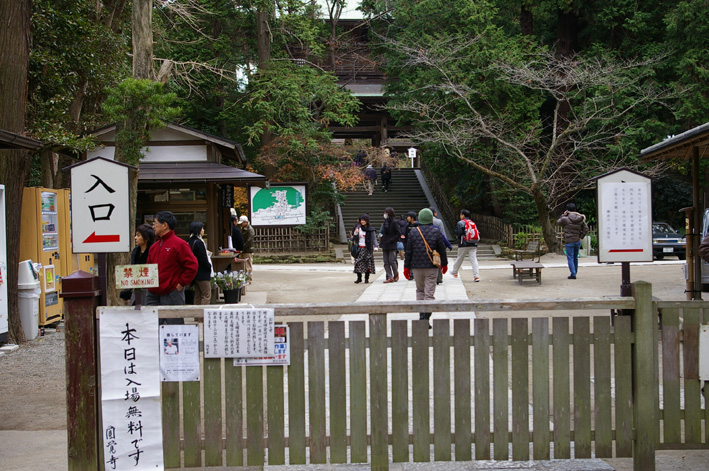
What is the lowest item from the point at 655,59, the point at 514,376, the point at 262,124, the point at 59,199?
the point at 514,376

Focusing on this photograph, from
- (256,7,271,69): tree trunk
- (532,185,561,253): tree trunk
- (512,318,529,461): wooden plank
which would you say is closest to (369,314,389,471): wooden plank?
(512,318,529,461): wooden plank

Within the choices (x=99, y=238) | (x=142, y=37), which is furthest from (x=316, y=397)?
(x=142, y=37)

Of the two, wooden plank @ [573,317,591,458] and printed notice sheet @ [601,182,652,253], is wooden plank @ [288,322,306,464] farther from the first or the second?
printed notice sheet @ [601,182,652,253]

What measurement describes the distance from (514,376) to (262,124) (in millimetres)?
24318

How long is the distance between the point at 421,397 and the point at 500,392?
1.75ft

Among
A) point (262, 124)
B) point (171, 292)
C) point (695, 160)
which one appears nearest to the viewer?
point (171, 292)

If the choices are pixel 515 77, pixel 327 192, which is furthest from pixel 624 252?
pixel 327 192

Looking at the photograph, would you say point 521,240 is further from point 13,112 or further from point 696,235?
point 13,112

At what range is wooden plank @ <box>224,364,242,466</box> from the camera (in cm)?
443

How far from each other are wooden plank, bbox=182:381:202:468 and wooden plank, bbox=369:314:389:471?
1.12 m

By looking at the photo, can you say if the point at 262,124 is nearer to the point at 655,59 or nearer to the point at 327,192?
the point at 327,192

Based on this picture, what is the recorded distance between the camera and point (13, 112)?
10.0 metres

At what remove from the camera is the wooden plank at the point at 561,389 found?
451cm

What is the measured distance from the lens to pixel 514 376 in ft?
15.1
